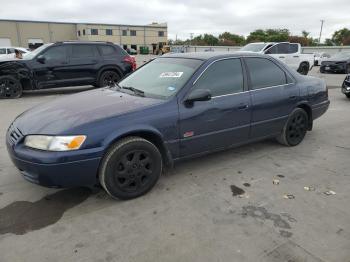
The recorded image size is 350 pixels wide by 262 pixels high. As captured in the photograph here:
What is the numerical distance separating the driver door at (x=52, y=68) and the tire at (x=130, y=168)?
7.27m

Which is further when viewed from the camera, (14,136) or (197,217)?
(14,136)

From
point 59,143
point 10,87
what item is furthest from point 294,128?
point 10,87

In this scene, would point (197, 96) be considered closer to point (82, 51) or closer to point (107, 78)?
point (107, 78)

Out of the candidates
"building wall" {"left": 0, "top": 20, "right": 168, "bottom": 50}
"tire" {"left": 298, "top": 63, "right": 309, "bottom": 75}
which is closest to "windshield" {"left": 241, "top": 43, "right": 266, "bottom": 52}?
"tire" {"left": 298, "top": 63, "right": 309, "bottom": 75}

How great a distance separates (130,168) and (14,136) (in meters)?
1.28

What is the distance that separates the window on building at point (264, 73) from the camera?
453 cm

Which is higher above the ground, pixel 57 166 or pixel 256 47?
pixel 256 47

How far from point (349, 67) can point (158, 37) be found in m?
68.1

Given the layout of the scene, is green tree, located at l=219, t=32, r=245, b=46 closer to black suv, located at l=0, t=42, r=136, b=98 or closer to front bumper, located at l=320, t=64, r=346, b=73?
front bumper, located at l=320, t=64, r=346, b=73

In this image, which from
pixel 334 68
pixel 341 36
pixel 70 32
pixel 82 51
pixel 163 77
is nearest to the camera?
pixel 163 77

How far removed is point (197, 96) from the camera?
12.2ft

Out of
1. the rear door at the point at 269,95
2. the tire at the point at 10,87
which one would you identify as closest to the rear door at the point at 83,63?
the tire at the point at 10,87

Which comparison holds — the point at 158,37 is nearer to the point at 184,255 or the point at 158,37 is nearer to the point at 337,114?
the point at 337,114

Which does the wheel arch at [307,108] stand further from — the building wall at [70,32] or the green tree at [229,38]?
the green tree at [229,38]
